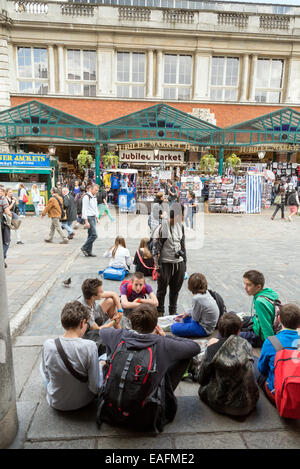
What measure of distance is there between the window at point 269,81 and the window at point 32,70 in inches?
565

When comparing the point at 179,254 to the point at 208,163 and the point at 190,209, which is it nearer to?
the point at 190,209

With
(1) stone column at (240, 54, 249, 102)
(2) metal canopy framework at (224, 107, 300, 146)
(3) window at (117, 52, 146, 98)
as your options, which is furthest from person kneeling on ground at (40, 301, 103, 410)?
(1) stone column at (240, 54, 249, 102)

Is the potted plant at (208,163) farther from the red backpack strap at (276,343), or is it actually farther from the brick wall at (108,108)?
the red backpack strap at (276,343)

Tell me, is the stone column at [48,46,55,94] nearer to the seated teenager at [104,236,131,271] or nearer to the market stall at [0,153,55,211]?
the market stall at [0,153,55,211]

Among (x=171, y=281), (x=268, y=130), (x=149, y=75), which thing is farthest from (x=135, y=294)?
(x=149, y=75)

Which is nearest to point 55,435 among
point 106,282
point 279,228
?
point 106,282

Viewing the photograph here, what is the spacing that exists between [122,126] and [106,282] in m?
13.2

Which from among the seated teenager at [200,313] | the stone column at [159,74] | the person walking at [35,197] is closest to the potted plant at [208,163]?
the stone column at [159,74]

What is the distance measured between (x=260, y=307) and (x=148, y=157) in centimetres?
1779

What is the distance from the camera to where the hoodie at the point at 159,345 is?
100 inches

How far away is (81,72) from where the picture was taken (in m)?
21.5

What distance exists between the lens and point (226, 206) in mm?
17609

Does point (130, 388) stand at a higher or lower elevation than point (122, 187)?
lower
